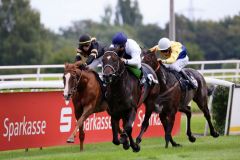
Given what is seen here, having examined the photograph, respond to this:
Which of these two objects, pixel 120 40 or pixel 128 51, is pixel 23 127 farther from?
pixel 120 40

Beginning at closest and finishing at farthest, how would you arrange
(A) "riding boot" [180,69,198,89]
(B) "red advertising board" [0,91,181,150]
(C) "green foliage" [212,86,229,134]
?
(B) "red advertising board" [0,91,181,150] → (A) "riding boot" [180,69,198,89] → (C) "green foliage" [212,86,229,134]

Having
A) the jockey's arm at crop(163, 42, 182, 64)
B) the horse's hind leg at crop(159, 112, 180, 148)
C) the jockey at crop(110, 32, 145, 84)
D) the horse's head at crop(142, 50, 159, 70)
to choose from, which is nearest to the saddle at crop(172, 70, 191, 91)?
the jockey's arm at crop(163, 42, 182, 64)

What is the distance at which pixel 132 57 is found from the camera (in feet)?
42.9

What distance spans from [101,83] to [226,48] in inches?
2586

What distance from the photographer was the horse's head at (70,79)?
1349 cm

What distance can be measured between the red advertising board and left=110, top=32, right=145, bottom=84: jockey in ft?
6.81

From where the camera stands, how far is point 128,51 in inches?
518

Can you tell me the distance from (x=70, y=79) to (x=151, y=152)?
1.73 m

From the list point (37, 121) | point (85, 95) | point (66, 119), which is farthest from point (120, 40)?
point (66, 119)

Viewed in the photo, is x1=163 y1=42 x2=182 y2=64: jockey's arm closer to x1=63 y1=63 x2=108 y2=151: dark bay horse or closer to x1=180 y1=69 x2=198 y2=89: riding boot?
x1=180 y1=69 x2=198 y2=89: riding boot

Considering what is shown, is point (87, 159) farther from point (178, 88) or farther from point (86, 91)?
point (178, 88)

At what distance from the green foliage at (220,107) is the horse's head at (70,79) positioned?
4.69 metres

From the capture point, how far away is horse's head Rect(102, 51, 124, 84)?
12133 mm

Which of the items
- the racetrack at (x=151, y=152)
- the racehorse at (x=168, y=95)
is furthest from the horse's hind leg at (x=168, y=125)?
the racetrack at (x=151, y=152)
